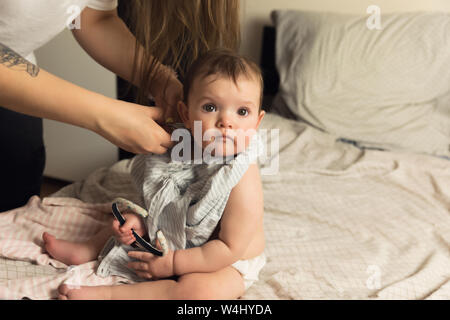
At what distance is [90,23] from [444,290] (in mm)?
1033

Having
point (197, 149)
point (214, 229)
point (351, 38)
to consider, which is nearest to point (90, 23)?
point (197, 149)

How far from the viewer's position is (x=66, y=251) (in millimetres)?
961

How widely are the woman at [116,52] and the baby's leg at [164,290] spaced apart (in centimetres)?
26

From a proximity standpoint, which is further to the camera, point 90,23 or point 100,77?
point 100,77

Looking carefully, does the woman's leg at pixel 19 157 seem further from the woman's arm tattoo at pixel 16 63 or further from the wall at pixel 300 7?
the wall at pixel 300 7

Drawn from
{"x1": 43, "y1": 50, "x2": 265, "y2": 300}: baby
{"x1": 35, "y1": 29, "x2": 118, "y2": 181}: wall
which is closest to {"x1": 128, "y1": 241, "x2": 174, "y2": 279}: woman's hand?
{"x1": 43, "y1": 50, "x2": 265, "y2": 300}: baby

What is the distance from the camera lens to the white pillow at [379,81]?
1756mm

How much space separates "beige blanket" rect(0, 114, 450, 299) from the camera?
0.98 meters

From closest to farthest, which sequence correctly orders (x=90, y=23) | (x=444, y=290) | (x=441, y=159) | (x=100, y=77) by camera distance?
(x=444, y=290) → (x=90, y=23) → (x=441, y=159) → (x=100, y=77)

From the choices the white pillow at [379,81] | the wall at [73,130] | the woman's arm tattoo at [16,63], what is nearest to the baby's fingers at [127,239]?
the woman's arm tattoo at [16,63]

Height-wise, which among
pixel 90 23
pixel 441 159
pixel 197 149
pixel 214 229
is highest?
pixel 90 23
